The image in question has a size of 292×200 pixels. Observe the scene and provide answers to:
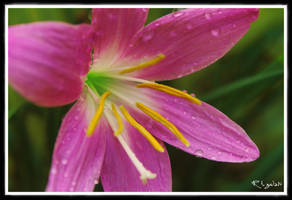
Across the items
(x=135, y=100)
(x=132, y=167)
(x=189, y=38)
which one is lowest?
(x=132, y=167)

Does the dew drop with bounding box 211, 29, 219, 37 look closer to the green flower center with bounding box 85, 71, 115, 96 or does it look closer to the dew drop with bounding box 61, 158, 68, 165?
the green flower center with bounding box 85, 71, 115, 96

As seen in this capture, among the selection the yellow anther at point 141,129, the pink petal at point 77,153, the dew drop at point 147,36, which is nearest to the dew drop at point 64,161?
the pink petal at point 77,153

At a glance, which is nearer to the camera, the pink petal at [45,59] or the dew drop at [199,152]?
the pink petal at [45,59]

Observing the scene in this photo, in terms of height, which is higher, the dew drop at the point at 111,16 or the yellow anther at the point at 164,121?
the dew drop at the point at 111,16

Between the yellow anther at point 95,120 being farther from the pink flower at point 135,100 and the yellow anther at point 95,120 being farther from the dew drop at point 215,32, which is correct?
the dew drop at point 215,32

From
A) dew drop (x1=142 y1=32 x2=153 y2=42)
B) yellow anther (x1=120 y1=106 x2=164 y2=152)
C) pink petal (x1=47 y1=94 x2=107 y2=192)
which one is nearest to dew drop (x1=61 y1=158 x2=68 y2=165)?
pink petal (x1=47 y1=94 x2=107 y2=192)

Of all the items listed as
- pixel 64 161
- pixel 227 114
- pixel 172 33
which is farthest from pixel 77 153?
pixel 227 114

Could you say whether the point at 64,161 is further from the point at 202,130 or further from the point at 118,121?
the point at 202,130
